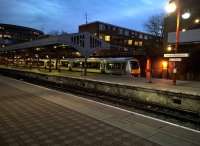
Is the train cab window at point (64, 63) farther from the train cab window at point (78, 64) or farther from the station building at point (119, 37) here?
the station building at point (119, 37)

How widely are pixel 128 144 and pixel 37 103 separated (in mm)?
5987

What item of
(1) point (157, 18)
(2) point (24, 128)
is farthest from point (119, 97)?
(1) point (157, 18)

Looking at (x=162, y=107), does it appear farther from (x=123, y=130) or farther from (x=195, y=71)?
(x=195, y=71)

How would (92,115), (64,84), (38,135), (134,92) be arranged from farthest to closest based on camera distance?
(64,84) → (134,92) → (92,115) → (38,135)

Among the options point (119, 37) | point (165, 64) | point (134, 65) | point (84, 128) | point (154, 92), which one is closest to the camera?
point (84, 128)

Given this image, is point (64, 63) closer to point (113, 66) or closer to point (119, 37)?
point (113, 66)

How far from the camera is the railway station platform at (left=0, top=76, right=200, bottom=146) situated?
548cm

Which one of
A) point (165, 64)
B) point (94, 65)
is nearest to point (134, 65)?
point (165, 64)

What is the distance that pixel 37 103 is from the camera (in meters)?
9.91

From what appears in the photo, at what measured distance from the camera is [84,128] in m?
6.45

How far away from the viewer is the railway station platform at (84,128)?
5.48 meters

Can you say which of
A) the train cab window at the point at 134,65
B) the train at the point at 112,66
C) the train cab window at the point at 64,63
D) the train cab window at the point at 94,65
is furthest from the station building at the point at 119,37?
the train cab window at the point at 134,65

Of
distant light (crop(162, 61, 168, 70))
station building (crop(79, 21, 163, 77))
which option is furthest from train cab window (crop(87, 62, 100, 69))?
station building (crop(79, 21, 163, 77))

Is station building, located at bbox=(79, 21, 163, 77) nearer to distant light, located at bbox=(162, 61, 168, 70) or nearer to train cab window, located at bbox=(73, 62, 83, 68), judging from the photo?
train cab window, located at bbox=(73, 62, 83, 68)
